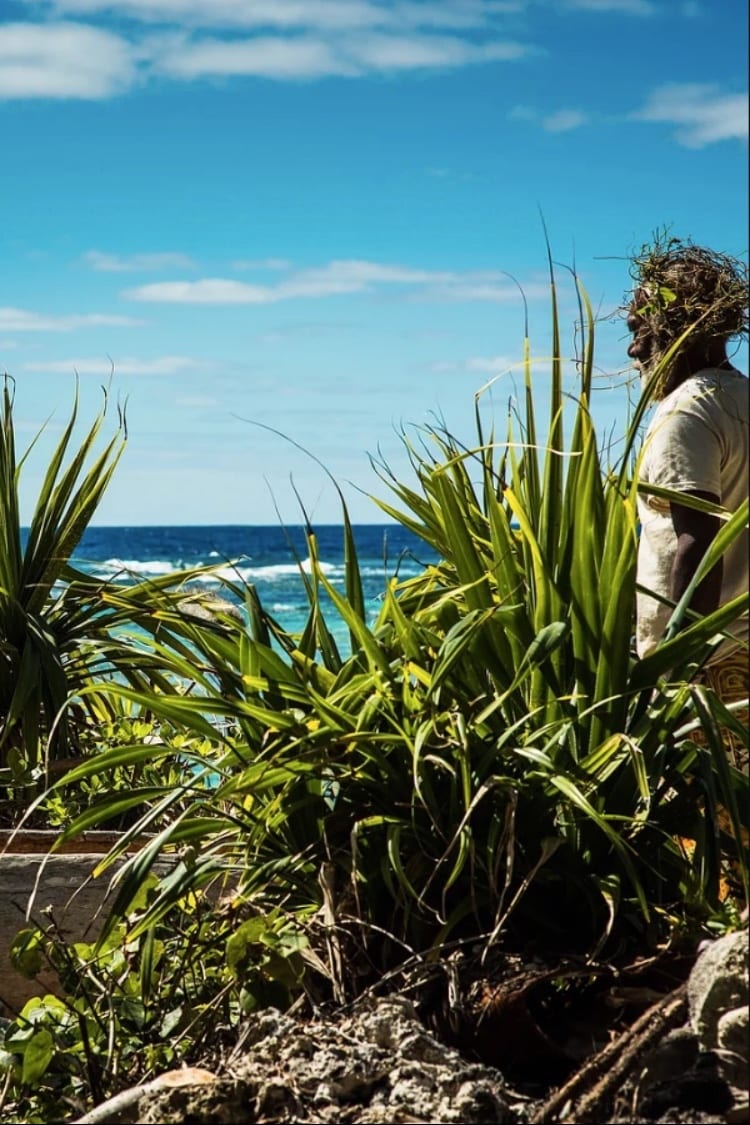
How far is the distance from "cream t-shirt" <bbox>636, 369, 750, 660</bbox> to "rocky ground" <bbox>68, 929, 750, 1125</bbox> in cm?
133

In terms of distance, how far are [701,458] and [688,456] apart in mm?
32

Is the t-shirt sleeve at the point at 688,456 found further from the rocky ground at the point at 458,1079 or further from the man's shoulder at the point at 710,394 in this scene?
the rocky ground at the point at 458,1079

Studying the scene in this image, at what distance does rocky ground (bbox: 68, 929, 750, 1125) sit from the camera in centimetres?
205

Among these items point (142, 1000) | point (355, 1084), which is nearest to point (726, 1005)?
point (355, 1084)

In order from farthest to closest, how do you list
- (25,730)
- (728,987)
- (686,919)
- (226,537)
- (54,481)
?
(226,537) → (54,481) → (25,730) → (686,919) → (728,987)

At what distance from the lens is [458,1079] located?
84.3 inches

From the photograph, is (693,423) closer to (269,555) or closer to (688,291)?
(688,291)

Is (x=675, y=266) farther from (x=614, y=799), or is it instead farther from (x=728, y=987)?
(x=728, y=987)

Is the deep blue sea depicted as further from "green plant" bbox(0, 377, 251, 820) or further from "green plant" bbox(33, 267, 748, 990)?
"green plant" bbox(33, 267, 748, 990)

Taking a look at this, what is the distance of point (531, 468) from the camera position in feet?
9.13

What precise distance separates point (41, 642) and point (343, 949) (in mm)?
2670

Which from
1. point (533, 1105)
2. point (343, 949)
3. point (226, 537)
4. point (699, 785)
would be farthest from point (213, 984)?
point (226, 537)

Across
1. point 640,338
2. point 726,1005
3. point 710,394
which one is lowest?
point 726,1005

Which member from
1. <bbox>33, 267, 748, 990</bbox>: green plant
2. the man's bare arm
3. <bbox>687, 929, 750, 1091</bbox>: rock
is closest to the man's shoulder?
the man's bare arm
